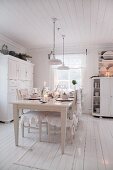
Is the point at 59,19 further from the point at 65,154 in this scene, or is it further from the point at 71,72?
the point at 71,72

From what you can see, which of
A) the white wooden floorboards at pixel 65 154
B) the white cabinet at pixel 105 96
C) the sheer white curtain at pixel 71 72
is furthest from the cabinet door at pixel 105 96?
the white wooden floorboards at pixel 65 154

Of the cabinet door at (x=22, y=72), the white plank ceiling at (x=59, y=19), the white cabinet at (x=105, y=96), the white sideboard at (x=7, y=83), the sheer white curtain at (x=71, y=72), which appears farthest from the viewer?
the sheer white curtain at (x=71, y=72)

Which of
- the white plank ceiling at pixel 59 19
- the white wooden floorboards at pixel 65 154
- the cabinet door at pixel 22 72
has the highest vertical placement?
the white plank ceiling at pixel 59 19

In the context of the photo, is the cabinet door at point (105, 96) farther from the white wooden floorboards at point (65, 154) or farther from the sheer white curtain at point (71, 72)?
the white wooden floorboards at point (65, 154)

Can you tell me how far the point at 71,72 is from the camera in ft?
20.5

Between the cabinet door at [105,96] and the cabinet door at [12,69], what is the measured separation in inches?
109

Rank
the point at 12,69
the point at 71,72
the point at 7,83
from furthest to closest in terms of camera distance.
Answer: the point at 71,72 → the point at 12,69 → the point at 7,83

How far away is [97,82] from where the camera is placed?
5.70 meters

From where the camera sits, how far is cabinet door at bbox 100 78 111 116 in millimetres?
5402

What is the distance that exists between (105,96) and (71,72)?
158 centimetres

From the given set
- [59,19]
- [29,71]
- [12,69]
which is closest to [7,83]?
[12,69]

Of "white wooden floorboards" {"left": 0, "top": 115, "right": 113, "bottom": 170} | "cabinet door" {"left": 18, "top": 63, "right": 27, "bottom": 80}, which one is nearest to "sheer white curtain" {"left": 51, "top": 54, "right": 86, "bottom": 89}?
"cabinet door" {"left": 18, "top": 63, "right": 27, "bottom": 80}

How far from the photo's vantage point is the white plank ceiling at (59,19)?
2.89 meters

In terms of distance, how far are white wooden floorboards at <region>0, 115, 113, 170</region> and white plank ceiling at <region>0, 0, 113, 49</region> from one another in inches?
99.1
